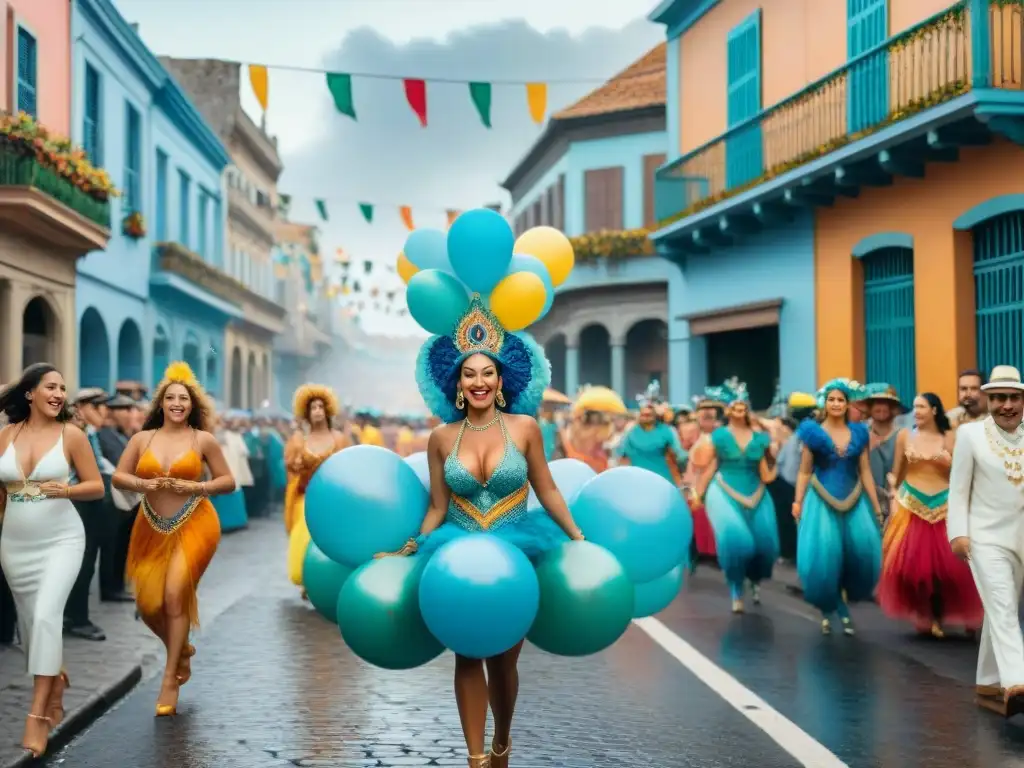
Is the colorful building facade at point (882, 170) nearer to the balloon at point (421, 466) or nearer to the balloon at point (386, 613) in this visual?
the balloon at point (421, 466)

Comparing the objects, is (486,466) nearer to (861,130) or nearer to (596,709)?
(596,709)

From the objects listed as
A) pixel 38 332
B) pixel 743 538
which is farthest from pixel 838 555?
pixel 38 332

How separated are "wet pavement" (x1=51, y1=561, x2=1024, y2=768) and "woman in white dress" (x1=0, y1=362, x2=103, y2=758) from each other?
1.56 ft

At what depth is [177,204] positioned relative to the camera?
3294 centimetres

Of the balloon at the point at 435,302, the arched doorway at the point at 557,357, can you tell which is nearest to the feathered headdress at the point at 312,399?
the balloon at the point at 435,302

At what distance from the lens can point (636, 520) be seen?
565 cm

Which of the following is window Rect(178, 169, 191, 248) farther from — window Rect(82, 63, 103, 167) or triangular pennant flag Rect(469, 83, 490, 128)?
triangular pennant flag Rect(469, 83, 490, 128)

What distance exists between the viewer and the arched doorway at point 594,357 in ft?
125

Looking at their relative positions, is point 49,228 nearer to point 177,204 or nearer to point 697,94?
point 697,94

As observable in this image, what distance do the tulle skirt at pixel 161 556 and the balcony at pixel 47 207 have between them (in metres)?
11.5

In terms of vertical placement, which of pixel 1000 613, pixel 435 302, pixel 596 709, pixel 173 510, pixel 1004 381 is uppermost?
A: pixel 435 302

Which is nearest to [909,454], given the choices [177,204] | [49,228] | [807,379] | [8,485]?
[8,485]

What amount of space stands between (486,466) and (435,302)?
77cm

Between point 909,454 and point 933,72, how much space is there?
714cm
